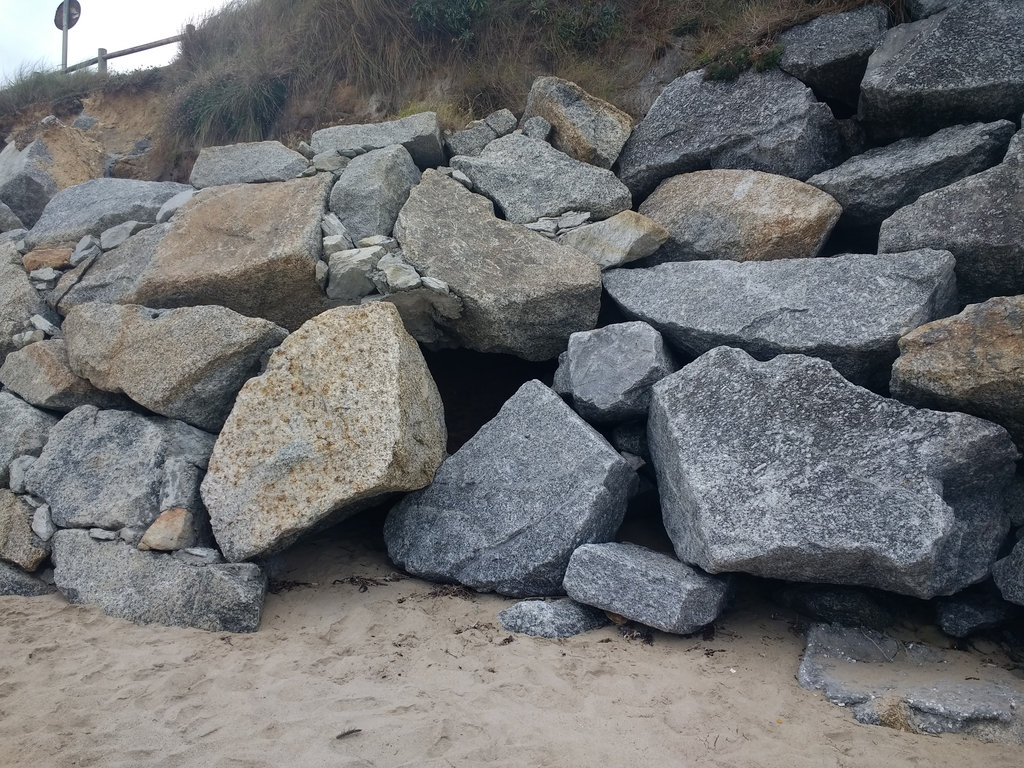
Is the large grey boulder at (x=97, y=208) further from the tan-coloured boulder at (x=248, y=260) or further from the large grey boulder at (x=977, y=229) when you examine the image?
the large grey boulder at (x=977, y=229)

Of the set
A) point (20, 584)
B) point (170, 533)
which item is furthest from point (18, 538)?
point (170, 533)

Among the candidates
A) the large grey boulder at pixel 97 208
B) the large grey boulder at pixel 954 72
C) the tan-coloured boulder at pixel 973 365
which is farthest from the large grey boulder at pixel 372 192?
the tan-coloured boulder at pixel 973 365

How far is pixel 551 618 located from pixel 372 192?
3384 mm

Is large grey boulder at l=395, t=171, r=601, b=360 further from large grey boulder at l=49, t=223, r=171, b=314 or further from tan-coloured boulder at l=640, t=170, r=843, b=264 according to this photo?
large grey boulder at l=49, t=223, r=171, b=314

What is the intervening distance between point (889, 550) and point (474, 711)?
1940 mm

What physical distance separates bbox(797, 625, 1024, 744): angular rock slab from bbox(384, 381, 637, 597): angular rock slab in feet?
4.22

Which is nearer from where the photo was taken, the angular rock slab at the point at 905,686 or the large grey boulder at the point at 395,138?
the angular rock slab at the point at 905,686

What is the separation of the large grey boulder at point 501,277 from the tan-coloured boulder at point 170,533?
6.87 feet

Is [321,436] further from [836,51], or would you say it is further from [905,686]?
[836,51]

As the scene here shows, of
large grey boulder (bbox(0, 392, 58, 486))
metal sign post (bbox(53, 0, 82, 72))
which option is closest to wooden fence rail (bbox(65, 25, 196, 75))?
metal sign post (bbox(53, 0, 82, 72))

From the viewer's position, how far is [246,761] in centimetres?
306

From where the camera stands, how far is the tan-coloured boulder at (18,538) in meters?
4.66

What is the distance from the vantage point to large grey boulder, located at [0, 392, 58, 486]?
202 inches

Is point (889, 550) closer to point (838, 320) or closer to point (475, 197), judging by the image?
point (838, 320)
